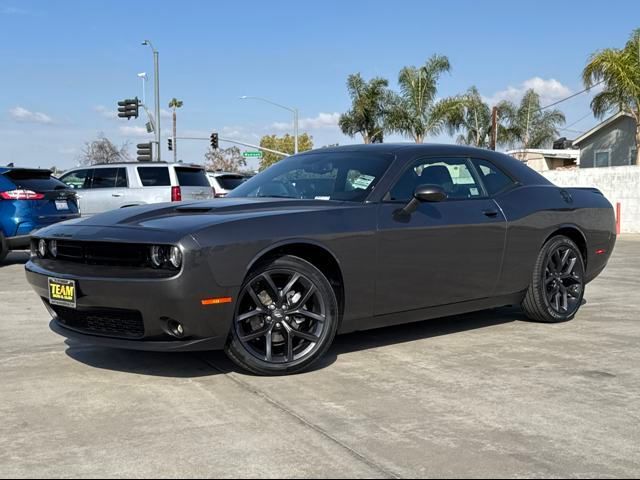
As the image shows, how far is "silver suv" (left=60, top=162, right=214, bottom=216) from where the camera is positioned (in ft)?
49.3

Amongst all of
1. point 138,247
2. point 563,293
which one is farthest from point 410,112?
point 138,247

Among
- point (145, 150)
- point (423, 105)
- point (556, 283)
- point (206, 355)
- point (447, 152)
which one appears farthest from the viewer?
point (423, 105)

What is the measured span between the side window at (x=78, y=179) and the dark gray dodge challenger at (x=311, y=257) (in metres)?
10.2

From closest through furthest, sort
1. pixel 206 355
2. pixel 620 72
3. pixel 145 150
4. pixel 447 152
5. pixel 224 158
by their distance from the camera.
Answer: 1. pixel 206 355
2. pixel 447 152
3. pixel 620 72
4. pixel 145 150
5. pixel 224 158

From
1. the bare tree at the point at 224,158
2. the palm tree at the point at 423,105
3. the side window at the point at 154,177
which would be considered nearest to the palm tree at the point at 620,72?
the palm tree at the point at 423,105

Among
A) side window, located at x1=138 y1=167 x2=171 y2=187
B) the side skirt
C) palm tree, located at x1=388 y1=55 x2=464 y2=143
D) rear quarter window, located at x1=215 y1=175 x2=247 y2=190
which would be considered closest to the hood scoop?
the side skirt

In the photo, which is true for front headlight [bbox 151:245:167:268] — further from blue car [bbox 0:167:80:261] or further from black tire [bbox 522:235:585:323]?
blue car [bbox 0:167:80:261]

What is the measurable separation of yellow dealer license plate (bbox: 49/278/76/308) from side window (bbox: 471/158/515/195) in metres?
3.25

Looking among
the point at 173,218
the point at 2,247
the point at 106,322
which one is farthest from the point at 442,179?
the point at 2,247

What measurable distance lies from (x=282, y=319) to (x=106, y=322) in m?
1.05

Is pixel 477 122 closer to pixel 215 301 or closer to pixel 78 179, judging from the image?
pixel 78 179

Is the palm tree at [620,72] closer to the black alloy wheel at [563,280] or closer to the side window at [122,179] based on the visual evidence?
the side window at [122,179]

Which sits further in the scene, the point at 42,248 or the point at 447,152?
the point at 447,152

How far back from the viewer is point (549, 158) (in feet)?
142
